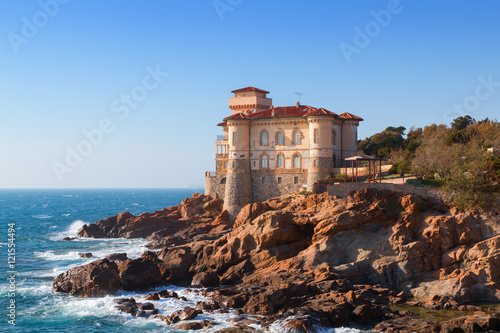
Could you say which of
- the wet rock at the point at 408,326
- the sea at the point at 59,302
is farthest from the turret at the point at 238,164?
the wet rock at the point at 408,326

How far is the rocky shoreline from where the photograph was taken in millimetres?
31438

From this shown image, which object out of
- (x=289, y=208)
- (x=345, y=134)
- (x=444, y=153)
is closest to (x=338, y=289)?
(x=289, y=208)

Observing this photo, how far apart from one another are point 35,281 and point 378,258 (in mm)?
26390

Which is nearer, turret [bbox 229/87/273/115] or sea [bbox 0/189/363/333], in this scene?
sea [bbox 0/189/363/333]

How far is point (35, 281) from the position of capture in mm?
42688

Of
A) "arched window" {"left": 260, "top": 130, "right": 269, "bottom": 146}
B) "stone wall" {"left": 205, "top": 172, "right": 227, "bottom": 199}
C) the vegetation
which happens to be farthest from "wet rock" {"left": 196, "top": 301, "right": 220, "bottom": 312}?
"stone wall" {"left": 205, "top": 172, "right": 227, "bottom": 199}

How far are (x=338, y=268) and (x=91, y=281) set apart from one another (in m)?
17.3

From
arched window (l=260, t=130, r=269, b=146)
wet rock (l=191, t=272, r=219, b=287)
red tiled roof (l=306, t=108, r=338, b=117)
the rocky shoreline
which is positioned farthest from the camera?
arched window (l=260, t=130, r=269, b=146)

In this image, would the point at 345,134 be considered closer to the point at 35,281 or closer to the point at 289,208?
the point at 289,208

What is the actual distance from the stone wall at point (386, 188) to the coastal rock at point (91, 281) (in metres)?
18.9

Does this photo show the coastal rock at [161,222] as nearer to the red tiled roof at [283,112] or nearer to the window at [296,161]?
the window at [296,161]

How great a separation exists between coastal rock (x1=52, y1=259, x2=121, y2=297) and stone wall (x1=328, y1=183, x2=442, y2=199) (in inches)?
744

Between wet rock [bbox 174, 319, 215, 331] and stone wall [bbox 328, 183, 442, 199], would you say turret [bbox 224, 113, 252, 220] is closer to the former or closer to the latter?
stone wall [bbox 328, 183, 442, 199]

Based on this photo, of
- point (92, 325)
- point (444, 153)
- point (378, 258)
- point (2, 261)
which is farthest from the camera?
point (2, 261)
